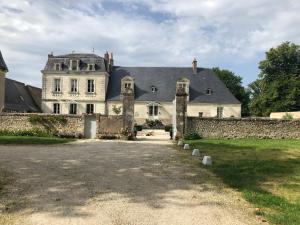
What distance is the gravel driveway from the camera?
19.0ft

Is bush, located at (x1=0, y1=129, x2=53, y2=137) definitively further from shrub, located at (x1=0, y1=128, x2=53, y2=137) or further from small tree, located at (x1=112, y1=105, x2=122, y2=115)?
small tree, located at (x1=112, y1=105, x2=122, y2=115)

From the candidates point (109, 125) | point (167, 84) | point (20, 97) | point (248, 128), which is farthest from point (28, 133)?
point (167, 84)

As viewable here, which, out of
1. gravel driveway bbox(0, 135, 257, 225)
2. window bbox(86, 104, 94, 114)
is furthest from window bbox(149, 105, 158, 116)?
gravel driveway bbox(0, 135, 257, 225)

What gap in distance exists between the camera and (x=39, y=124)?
2428 centimetres

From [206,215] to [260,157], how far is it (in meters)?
7.80

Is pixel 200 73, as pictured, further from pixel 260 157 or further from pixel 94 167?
pixel 94 167

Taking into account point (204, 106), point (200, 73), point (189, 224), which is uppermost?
point (200, 73)

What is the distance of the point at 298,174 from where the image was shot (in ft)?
33.0

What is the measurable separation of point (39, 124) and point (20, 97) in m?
22.0

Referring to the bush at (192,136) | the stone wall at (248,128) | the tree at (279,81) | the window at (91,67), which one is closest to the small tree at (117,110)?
the window at (91,67)

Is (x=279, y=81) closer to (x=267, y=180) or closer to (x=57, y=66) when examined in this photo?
(x=57, y=66)

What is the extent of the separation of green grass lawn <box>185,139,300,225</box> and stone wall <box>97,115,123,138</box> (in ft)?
30.5

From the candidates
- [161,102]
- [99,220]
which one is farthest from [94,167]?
[161,102]

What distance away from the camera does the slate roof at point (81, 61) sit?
1715 inches
